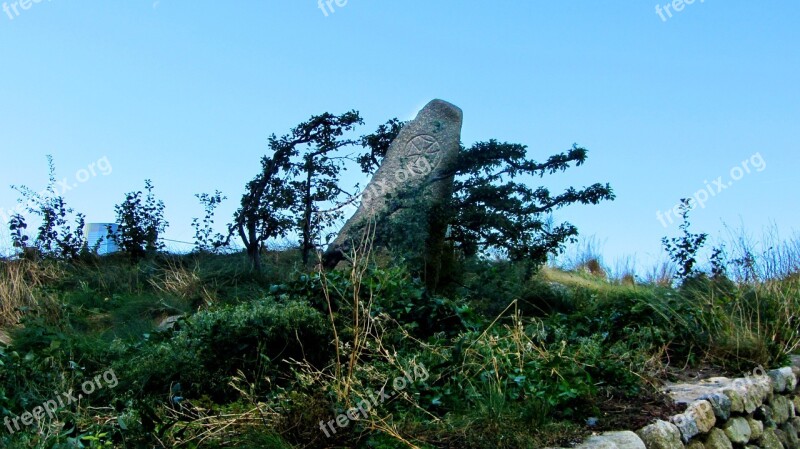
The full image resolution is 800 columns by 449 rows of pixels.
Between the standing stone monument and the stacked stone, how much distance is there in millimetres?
3997

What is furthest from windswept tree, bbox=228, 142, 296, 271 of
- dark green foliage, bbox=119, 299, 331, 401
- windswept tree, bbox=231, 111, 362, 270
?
dark green foliage, bbox=119, 299, 331, 401

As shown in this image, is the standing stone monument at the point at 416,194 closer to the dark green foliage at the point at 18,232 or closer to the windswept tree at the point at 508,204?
the windswept tree at the point at 508,204

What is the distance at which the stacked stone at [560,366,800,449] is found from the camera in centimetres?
454

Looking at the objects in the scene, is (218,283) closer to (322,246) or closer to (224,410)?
(322,246)

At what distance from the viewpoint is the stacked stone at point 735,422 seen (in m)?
4.54

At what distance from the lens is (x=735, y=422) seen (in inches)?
222

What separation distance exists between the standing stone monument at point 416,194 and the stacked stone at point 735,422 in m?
4.00

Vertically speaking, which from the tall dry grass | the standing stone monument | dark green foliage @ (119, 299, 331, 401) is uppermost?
the standing stone monument

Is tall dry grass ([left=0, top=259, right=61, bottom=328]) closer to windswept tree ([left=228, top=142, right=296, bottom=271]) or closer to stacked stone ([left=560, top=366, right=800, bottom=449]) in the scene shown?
windswept tree ([left=228, top=142, right=296, bottom=271])

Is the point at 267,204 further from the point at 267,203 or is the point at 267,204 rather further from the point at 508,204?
the point at 508,204

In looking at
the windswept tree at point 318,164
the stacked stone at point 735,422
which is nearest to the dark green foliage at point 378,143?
the windswept tree at point 318,164

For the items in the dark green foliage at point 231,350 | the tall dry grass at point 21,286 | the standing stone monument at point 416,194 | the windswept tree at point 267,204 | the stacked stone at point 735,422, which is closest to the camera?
the stacked stone at point 735,422

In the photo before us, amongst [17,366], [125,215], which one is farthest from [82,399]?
[125,215]

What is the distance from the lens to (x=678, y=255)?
11.7 metres
